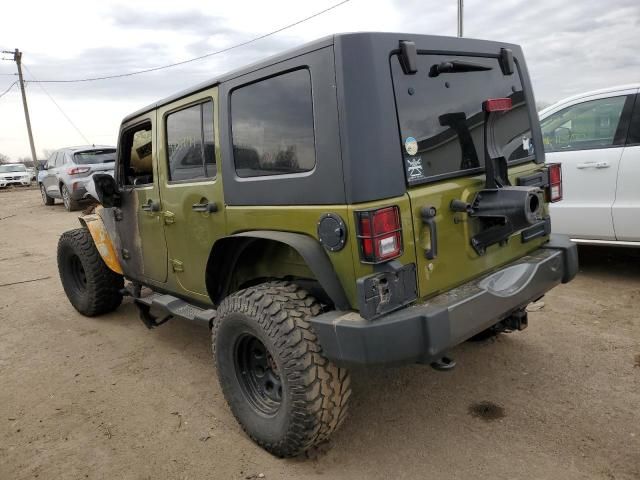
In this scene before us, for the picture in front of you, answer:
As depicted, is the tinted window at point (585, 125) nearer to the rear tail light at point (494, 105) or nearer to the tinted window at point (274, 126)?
the rear tail light at point (494, 105)

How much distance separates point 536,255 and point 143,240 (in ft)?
9.22

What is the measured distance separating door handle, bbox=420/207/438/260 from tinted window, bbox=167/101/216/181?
1.31 m

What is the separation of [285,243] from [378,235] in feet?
1.73

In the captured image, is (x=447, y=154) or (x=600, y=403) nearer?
(x=447, y=154)

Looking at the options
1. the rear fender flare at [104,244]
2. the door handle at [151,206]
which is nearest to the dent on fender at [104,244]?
the rear fender flare at [104,244]

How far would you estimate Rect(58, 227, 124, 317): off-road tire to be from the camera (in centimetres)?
454

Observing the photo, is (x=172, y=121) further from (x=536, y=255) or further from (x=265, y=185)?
(x=536, y=255)

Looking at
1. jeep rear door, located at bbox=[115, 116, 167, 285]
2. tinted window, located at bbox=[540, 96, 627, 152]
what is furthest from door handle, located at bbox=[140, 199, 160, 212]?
tinted window, located at bbox=[540, 96, 627, 152]

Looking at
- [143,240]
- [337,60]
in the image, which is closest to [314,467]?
[337,60]

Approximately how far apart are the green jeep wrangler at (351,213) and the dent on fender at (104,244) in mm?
1340

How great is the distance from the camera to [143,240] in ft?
12.7

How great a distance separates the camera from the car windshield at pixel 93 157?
1234cm

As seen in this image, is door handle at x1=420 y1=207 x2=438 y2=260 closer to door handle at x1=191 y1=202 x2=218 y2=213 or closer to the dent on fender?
door handle at x1=191 y1=202 x2=218 y2=213

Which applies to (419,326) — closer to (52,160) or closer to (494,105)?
(494,105)
